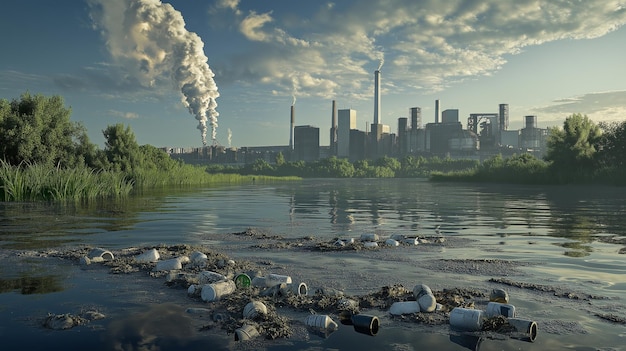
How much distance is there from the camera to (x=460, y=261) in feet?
36.5

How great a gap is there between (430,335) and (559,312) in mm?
2270

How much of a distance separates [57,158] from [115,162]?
35.8 feet

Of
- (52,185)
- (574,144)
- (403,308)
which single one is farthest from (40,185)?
(574,144)

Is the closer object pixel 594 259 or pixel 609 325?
pixel 609 325

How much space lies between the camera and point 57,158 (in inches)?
1833

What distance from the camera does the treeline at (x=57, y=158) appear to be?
32906 mm

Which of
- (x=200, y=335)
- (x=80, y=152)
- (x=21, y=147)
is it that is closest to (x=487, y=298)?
(x=200, y=335)

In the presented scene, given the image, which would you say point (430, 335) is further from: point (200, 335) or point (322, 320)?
point (200, 335)

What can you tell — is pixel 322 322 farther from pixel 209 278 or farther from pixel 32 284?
pixel 32 284

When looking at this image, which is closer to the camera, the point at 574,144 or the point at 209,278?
the point at 209,278

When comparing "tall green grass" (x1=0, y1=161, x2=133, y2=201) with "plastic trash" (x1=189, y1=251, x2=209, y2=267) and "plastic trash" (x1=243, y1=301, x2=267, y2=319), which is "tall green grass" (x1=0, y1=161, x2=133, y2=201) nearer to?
"plastic trash" (x1=189, y1=251, x2=209, y2=267)

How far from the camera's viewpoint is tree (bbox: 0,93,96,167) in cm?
4212

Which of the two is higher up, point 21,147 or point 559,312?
point 21,147

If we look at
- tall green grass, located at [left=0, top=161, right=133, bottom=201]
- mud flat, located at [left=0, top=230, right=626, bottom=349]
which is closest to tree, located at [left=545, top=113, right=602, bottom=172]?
tall green grass, located at [left=0, top=161, right=133, bottom=201]
